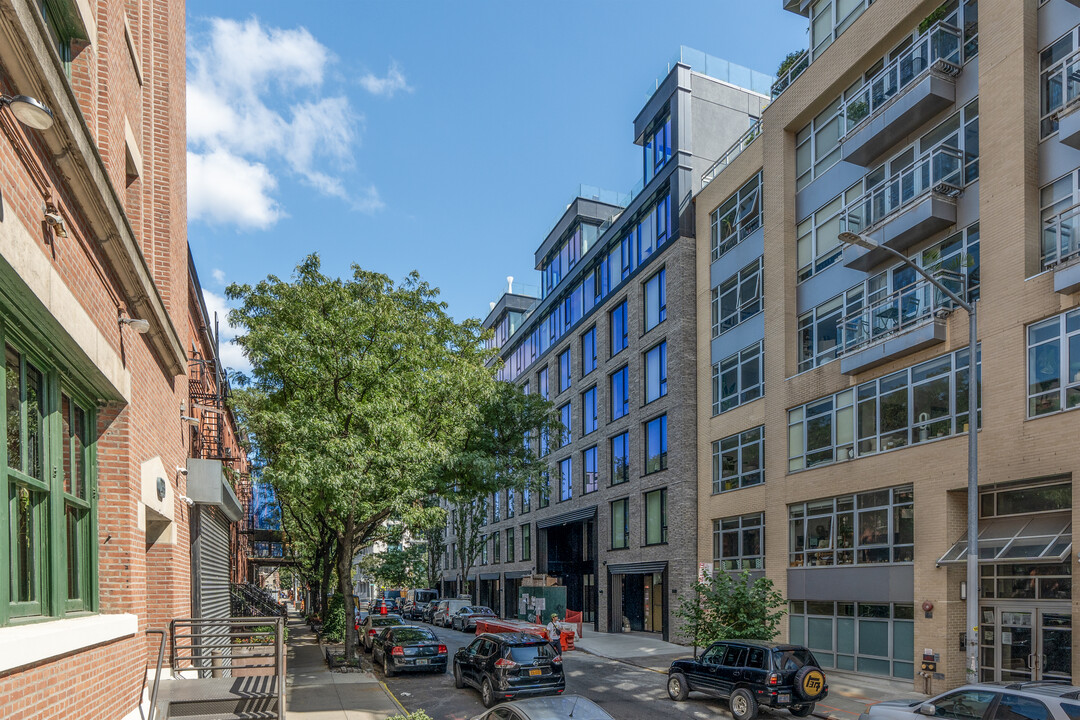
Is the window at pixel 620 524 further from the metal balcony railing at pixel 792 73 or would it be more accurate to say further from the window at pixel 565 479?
the metal balcony railing at pixel 792 73

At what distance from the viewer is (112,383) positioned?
7.75m

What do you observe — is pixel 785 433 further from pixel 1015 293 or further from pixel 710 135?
pixel 710 135

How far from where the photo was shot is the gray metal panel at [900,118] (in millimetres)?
20375

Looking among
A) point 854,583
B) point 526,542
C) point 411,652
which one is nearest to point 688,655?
point 854,583

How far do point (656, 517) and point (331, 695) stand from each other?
19.9 metres

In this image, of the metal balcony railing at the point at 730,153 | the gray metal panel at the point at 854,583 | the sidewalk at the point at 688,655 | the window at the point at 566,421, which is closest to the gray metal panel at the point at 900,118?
the metal balcony railing at the point at 730,153

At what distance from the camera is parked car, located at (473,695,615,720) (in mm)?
9453

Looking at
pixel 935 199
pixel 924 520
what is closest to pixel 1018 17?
pixel 935 199

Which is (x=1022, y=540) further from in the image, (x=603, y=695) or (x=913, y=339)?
(x=603, y=695)

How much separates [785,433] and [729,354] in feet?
16.4

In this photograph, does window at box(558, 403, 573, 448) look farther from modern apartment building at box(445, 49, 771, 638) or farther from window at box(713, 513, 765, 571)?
window at box(713, 513, 765, 571)

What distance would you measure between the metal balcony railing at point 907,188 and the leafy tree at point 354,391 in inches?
501

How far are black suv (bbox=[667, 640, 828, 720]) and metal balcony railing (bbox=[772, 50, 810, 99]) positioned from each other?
19832 millimetres

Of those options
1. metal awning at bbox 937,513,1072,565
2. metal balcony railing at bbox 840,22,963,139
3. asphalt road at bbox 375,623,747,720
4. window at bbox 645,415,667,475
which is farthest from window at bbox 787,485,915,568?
metal balcony railing at bbox 840,22,963,139
